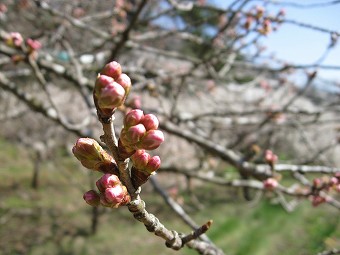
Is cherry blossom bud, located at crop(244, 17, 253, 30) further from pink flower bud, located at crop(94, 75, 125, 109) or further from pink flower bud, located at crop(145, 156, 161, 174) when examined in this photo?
pink flower bud, located at crop(94, 75, 125, 109)

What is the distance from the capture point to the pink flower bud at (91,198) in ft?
2.77

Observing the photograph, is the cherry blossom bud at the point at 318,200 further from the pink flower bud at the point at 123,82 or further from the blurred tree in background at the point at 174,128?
the pink flower bud at the point at 123,82

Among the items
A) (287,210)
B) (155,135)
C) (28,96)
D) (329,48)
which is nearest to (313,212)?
(287,210)

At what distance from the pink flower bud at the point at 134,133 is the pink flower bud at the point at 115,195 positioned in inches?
5.4

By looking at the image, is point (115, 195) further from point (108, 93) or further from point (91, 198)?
point (108, 93)

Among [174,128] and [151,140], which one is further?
[174,128]

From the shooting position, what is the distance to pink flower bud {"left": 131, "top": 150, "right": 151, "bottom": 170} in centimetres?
82

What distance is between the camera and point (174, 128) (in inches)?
99.7

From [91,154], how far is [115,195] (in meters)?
0.11

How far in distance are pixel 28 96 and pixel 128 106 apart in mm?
847

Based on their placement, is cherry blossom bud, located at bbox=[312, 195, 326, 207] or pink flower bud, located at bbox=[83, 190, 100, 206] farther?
cherry blossom bud, located at bbox=[312, 195, 326, 207]

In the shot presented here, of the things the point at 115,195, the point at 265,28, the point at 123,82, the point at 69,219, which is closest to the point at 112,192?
the point at 115,195

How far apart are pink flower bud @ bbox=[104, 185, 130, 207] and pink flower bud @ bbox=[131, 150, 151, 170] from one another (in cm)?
6

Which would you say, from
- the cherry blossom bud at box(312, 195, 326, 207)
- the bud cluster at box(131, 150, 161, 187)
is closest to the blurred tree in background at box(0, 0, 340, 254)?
the cherry blossom bud at box(312, 195, 326, 207)
